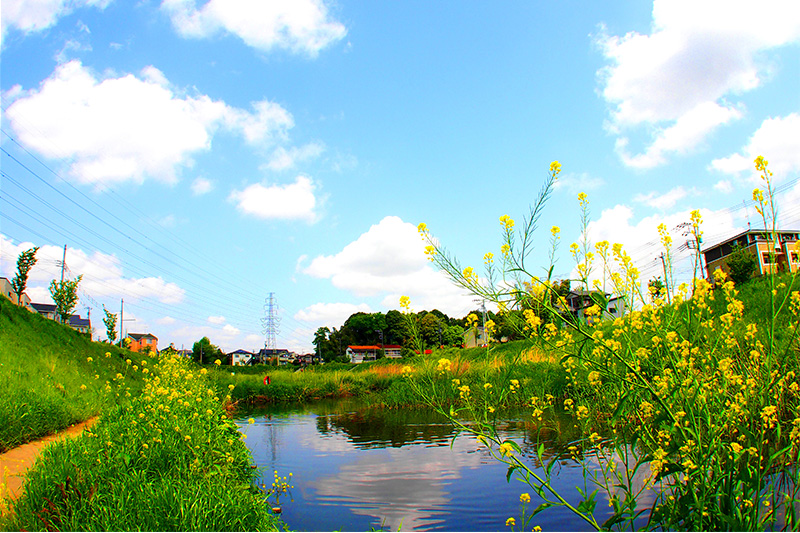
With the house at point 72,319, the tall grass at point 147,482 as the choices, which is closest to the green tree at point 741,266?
the tall grass at point 147,482

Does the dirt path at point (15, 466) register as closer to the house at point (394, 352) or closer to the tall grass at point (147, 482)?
the tall grass at point (147, 482)

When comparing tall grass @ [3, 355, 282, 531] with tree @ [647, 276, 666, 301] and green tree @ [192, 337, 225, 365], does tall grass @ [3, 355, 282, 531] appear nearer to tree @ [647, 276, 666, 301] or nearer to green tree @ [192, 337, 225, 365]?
tree @ [647, 276, 666, 301]

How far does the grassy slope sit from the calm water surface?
3.07 meters

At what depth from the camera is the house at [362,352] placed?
224 feet

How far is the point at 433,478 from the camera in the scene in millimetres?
5574

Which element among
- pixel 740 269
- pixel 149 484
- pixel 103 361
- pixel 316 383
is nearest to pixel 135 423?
pixel 149 484

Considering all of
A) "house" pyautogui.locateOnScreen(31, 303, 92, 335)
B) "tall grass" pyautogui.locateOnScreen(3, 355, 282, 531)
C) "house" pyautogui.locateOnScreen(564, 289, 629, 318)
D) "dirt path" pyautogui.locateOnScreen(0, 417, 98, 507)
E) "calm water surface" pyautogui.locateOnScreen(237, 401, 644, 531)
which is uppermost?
"house" pyautogui.locateOnScreen(31, 303, 92, 335)

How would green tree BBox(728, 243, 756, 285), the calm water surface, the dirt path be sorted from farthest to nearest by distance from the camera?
green tree BBox(728, 243, 756, 285)
the calm water surface
the dirt path

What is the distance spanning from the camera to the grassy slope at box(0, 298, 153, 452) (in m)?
6.49

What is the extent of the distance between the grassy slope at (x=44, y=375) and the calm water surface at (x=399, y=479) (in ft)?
10.1

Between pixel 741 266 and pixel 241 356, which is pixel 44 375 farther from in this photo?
pixel 241 356

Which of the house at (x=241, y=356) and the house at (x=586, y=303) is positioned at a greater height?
the house at (x=586, y=303)

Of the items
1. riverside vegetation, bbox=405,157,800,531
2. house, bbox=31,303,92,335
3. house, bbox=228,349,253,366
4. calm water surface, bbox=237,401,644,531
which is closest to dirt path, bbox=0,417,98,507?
calm water surface, bbox=237,401,644,531

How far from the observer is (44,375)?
940 cm
